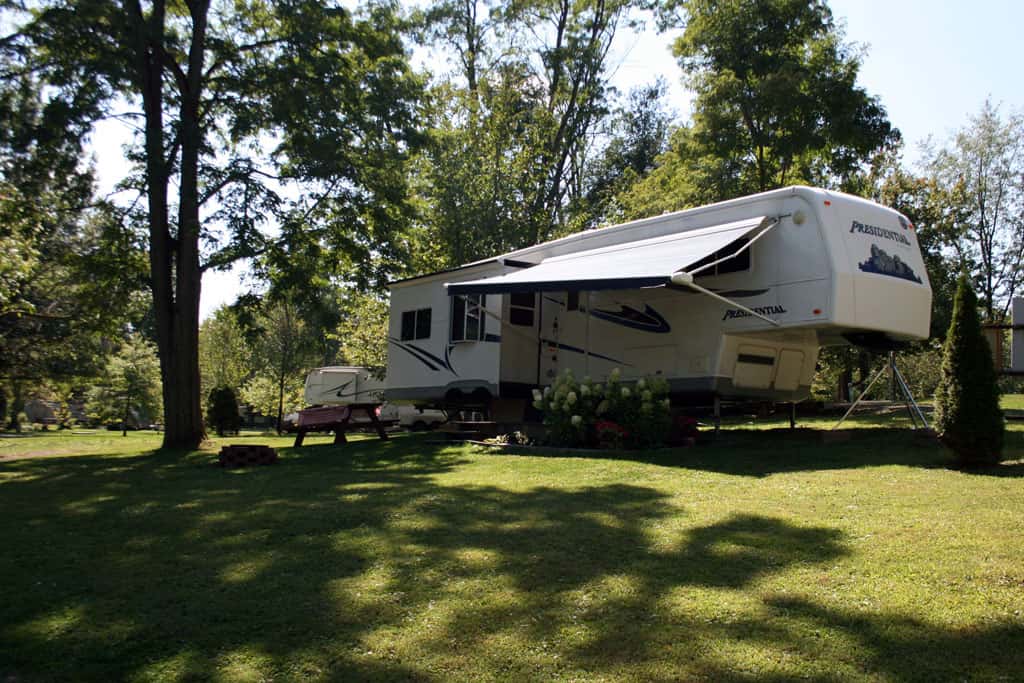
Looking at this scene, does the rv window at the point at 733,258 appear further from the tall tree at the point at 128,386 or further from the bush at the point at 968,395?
the tall tree at the point at 128,386

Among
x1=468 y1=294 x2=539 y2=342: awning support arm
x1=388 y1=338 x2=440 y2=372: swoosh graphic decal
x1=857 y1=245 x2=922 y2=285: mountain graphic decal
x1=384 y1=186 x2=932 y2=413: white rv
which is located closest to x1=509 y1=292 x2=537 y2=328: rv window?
x1=384 y1=186 x2=932 y2=413: white rv

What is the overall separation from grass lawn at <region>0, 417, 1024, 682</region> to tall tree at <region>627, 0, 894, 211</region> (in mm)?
15766

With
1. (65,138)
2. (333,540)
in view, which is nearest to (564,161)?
(65,138)

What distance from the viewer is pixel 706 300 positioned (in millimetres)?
11648

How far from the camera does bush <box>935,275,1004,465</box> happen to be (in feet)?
25.5

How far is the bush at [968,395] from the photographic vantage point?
7758 millimetres

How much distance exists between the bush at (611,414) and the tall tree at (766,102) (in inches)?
529

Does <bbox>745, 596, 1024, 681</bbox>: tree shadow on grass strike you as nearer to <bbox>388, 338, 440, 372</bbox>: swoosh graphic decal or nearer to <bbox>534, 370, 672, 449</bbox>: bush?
<bbox>534, 370, 672, 449</bbox>: bush

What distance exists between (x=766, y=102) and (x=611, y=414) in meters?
13.9

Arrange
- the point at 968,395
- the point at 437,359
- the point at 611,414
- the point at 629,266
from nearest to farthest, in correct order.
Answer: the point at 968,395, the point at 629,266, the point at 611,414, the point at 437,359

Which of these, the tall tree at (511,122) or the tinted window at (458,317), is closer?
the tinted window at (458,317)

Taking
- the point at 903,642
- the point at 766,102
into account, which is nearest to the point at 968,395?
the point at 903,642

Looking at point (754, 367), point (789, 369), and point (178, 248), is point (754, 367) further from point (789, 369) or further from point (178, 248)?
point (178, 248)

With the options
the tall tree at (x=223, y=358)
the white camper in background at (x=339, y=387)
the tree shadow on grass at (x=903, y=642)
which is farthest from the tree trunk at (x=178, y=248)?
the tall tree at (x=223, y=358)
